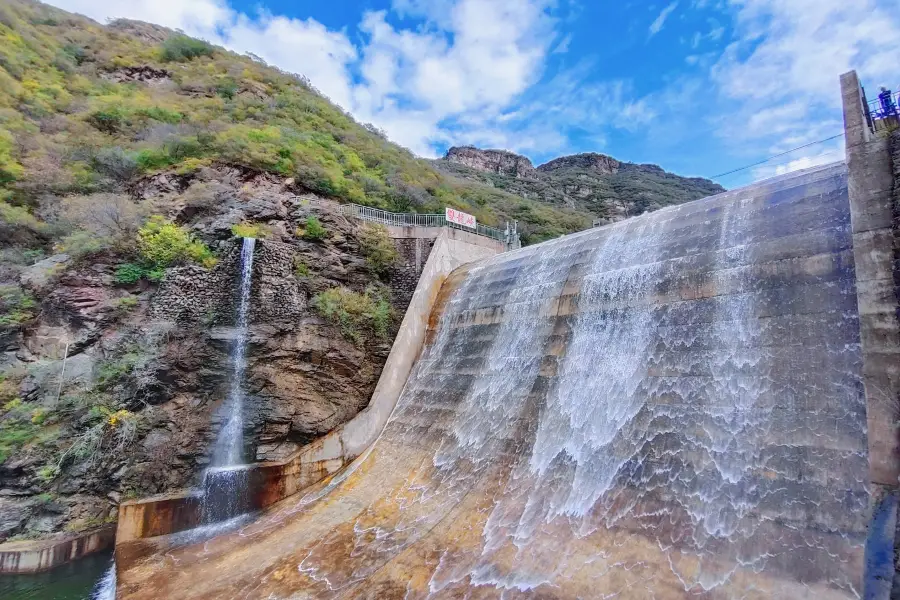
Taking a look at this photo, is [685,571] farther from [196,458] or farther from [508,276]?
[196,458]

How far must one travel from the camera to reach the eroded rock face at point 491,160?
5806 cm

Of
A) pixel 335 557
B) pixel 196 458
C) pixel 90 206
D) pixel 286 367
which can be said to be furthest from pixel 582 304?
pixel 90 206

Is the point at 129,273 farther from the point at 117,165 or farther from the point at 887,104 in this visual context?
the point at 887,104

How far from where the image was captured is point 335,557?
7.13m

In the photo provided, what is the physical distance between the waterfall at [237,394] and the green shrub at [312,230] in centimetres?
194

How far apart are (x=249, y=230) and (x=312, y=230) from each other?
1775 mm

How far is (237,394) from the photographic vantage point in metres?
10.3

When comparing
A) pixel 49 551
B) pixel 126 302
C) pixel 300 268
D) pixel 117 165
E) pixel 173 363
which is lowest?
pixel 49 551

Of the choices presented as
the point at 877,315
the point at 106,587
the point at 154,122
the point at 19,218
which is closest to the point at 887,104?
the point at 877,315

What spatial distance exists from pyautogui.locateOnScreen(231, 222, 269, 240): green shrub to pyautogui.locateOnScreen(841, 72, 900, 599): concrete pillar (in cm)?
1248

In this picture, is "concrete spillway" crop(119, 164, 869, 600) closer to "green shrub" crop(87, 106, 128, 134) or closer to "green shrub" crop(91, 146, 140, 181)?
"green shrub" crop(91, 146, 140, 181)

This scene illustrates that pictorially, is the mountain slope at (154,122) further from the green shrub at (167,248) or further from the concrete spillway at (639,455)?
the concrete spillway at (639,455)

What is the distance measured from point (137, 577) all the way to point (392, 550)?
177 inches

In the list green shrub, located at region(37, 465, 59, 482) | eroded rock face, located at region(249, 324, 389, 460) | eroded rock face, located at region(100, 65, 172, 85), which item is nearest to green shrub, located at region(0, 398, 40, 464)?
green shrub, located at region(37, 465, 59, 482)
